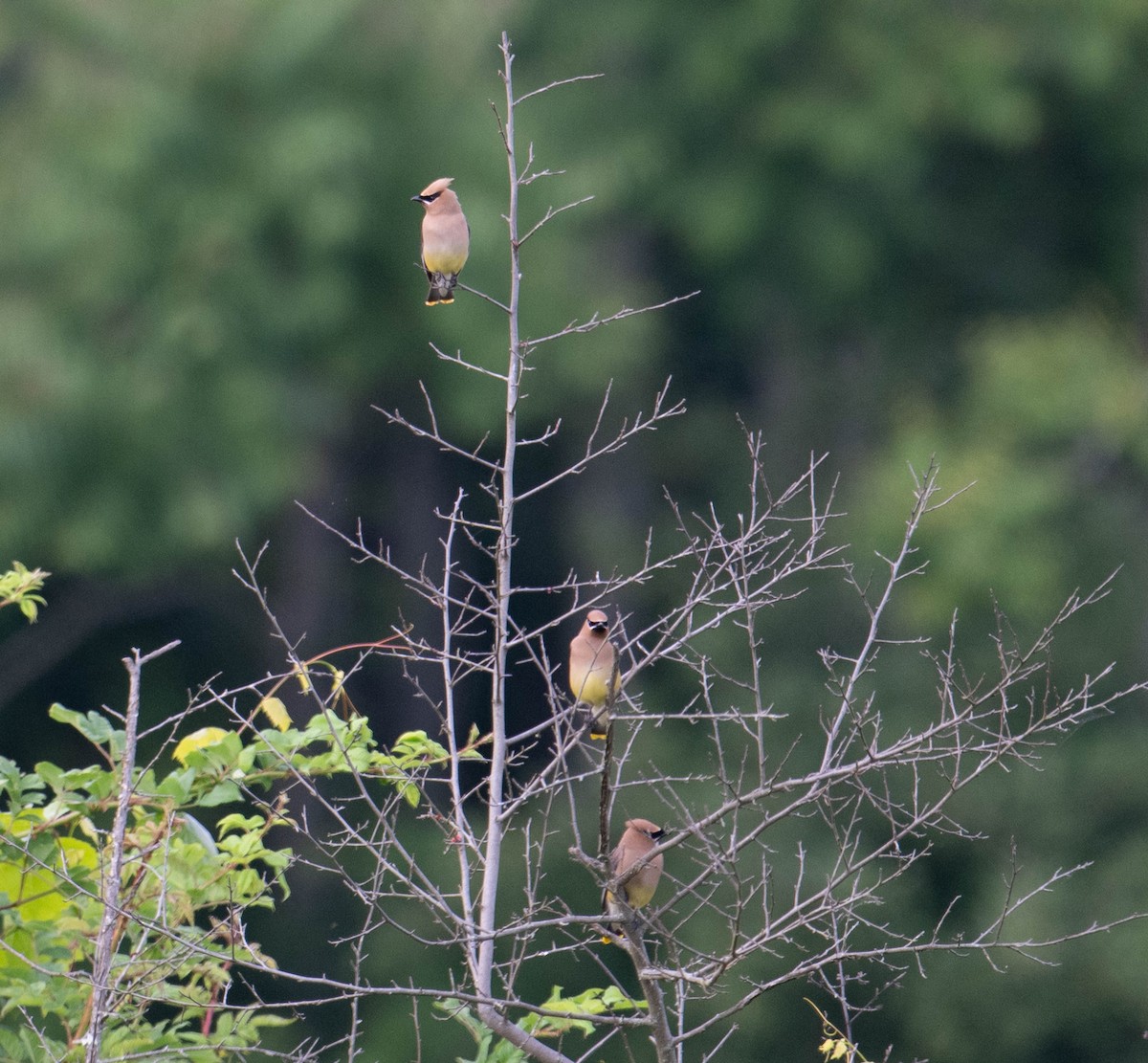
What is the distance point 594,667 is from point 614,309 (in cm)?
1046

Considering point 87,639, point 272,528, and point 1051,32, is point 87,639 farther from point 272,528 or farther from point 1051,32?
point 1051,32

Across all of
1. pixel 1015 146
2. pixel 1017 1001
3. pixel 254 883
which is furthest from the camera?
pixel 1015 146

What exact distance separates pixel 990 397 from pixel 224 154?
5.93 m

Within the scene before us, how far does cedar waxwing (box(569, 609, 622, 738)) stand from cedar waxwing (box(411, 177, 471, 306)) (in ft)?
3.83

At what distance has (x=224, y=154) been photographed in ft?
44.2

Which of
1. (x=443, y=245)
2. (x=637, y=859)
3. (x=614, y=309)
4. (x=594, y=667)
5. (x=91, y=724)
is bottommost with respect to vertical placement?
(x=614, y=309)

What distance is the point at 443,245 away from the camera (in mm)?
5199

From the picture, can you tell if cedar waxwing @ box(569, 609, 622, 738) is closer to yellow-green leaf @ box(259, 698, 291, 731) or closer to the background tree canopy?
yellow-green leaf @ box(259, 698, 291, 731)

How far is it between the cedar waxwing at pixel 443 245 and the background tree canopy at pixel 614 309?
667 cm

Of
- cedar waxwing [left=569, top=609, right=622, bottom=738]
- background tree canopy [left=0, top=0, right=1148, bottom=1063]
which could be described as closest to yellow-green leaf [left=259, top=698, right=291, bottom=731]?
cedar waxwing [left=569, top=609, right=622, bottom=738]

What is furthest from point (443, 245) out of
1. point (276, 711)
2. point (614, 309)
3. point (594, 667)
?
point (614, 309)

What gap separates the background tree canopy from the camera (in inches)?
480

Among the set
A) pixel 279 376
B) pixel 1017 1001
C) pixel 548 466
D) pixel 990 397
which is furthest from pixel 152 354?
pixel 1017 1001

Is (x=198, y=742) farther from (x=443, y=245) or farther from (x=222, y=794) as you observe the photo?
(x=443, y=245)
